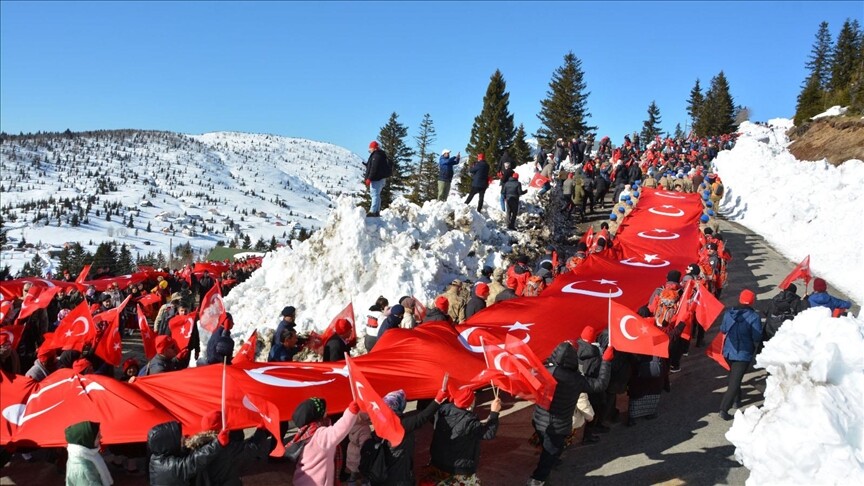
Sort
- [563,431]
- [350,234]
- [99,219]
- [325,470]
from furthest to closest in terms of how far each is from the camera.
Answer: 1. [99,219]
2. [350,234]
3. [563,431]
4. [325,470]

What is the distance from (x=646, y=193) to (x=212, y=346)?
1458 cm

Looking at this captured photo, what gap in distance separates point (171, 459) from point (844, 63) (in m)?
73.8

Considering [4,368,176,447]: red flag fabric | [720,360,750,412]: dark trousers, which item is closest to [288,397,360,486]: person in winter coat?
[4,368,176,447]: red flag fabric

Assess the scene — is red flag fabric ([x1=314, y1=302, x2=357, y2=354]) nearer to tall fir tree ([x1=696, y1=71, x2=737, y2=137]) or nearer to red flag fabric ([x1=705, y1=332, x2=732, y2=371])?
red flag fabric ([x1=705, y1=332, x2=732, y2=371])

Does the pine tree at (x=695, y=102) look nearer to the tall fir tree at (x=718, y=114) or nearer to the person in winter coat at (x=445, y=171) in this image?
the tall fir tree at (x=718, y=114)

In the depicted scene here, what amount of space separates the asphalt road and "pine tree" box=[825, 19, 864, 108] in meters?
47.2

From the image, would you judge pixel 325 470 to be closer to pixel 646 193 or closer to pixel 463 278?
pixel 463 278

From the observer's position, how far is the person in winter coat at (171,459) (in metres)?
4.72

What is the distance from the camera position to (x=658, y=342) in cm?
723

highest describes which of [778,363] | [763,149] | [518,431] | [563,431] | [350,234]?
[763,149]

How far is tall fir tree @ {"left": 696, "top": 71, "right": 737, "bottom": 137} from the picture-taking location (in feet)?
204

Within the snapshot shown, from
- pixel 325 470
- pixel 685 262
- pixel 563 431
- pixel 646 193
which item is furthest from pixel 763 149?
pixel 325 470

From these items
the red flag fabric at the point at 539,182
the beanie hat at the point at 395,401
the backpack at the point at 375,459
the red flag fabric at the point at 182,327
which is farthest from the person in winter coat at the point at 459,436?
the red flag fabric at the point at 539,182

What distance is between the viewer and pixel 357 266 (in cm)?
1405
